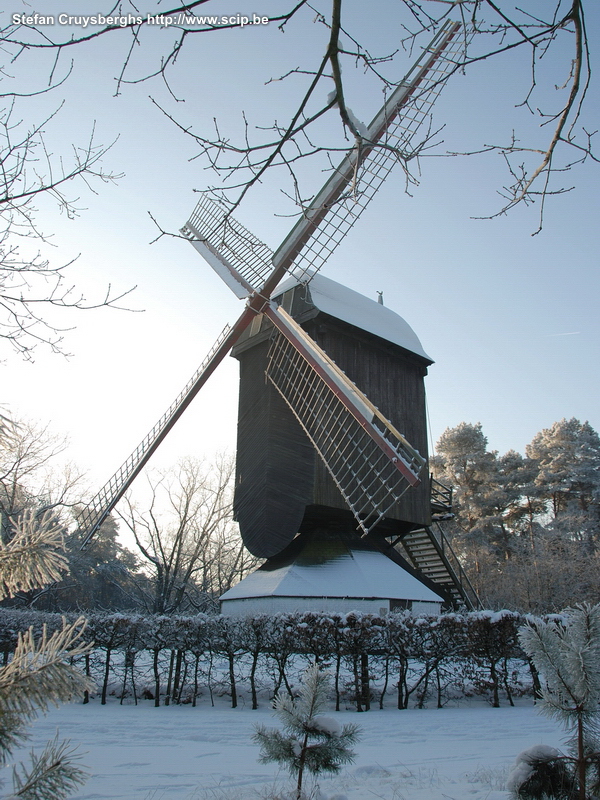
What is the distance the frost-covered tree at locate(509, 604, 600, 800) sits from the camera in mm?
2682

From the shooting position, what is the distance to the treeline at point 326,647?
8.51 metres

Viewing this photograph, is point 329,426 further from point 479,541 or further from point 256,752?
point 479,541

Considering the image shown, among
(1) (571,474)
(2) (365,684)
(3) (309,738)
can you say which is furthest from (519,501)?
(3) (309,738)

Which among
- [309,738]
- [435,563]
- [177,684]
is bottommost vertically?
[177,684]

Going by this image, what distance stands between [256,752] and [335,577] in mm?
8327

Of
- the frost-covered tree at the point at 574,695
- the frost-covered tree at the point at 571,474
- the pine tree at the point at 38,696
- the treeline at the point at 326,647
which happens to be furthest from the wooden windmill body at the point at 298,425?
the frost-covered tree at the point at 571,474

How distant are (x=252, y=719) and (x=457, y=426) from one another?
35.7 meters

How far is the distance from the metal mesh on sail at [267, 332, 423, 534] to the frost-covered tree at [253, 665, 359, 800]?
9030mm

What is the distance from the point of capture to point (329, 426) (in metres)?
13.5

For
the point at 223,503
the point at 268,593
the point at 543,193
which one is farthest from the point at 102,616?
the point at 223,503

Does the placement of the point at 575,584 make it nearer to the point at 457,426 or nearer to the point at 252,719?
the point at 457,426

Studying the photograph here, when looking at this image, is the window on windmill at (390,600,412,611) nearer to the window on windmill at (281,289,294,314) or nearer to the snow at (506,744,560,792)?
the window on windmill at (281,289,294,314)

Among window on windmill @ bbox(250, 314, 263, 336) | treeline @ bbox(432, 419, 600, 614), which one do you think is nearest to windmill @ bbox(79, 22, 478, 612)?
window on windmill @ bbox(250, 314, 263, 336)

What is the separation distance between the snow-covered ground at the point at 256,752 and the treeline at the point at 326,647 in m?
0.58
